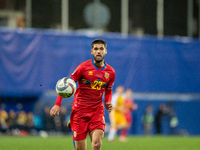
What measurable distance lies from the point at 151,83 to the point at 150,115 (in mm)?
2435

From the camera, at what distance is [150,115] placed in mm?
26609

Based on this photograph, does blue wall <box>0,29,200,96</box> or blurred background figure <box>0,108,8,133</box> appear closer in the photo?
blue wall <box>0,29,200,96</box>

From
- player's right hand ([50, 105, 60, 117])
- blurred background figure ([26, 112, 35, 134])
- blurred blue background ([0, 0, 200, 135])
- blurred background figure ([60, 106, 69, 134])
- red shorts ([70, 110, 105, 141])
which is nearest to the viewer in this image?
player's right hand ([50, 105, 60, 117])

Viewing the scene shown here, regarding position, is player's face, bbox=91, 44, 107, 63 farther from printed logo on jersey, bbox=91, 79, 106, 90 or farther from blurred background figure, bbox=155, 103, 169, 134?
blurred background figure, bbox=155, 103, 169, 134

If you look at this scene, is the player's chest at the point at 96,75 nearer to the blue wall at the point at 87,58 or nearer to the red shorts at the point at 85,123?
the red shorts at the point at 85,123

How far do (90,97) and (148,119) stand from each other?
1916 centimetres

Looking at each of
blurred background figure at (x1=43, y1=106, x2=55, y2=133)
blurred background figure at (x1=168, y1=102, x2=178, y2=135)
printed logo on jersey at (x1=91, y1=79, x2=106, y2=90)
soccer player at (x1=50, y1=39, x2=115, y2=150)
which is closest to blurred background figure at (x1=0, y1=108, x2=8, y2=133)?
blurred background figure at (x1=43, y1=106, x2=55, y2=133)

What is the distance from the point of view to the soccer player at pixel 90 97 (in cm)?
759

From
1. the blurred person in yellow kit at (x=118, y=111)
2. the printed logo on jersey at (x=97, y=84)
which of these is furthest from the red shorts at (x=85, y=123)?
the blurred person in yellow kit at (x=118, y=111)

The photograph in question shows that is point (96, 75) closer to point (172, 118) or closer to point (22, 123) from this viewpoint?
point (22, 123)

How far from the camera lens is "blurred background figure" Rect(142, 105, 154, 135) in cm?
2644

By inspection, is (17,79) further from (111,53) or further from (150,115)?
(150,115)

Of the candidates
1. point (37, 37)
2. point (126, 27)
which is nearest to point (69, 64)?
point (37, 37)

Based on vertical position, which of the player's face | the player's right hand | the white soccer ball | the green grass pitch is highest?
the player's face
